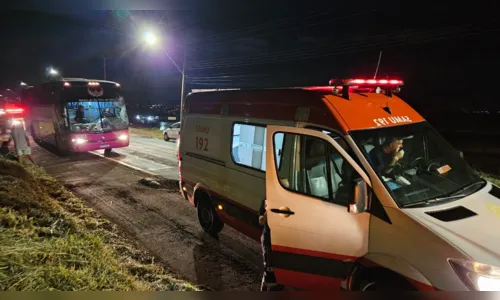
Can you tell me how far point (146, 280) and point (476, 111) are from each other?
22.6 metres

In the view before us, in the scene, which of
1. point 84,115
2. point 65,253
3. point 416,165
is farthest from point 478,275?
point 84,115

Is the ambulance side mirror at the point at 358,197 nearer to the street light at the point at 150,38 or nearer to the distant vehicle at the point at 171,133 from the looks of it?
the street light at the point at 150,38

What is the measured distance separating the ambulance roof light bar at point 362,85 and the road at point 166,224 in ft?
8.71

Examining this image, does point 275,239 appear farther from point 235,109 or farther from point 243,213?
point 235,109

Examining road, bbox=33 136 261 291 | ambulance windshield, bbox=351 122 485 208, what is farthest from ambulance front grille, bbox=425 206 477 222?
road, bbox=33 136 261 291

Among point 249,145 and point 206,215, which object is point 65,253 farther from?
point 249,145

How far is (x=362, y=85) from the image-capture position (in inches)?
161

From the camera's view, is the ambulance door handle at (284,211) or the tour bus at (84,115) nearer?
the ambulance door handle at (284,211)

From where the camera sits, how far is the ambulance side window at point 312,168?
11.2ft

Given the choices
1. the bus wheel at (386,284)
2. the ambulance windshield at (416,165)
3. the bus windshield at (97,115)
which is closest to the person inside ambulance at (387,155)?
the ambulance windshield at (416,165)

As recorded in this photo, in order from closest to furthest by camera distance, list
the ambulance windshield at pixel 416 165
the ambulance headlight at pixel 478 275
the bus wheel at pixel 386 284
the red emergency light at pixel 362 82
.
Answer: the ambulance headlight at pixel 478 275, the bus wheel at pixel 386 284, the ambulance windshield at pixel 416 165, the red emergency light at pixel 362 82

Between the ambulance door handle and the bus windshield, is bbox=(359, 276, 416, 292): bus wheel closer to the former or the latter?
the ambulance door handle

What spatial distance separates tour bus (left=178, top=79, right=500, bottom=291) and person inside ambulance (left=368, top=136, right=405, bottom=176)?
0.01 metres

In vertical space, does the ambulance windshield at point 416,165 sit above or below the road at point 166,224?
above
